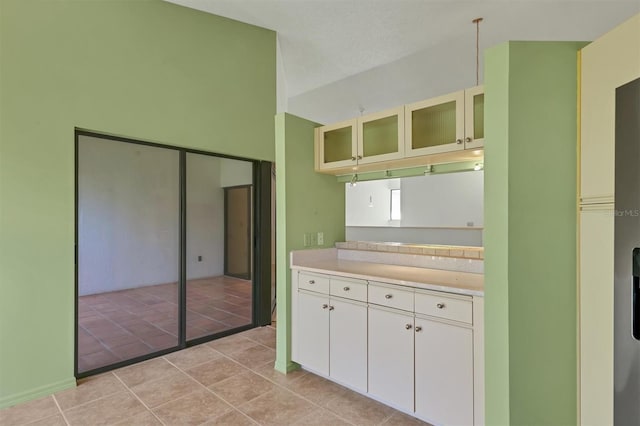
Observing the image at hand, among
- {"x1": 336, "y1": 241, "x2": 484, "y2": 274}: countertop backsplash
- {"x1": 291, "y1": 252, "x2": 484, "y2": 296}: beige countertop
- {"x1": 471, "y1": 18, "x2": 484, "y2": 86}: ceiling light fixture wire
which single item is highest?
{"x1": 471, "y1": 18, "x2": 484, "y2": 86}: ceiling light fixture wire

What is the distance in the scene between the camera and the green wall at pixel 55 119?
7.39 feet

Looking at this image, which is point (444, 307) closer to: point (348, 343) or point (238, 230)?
point (348, 343)

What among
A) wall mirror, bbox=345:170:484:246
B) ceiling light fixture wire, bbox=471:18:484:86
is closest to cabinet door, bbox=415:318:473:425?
wall mirror, bbox=345:170:484:246

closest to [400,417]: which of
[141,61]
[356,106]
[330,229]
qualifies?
[330,229]

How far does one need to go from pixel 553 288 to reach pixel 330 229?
197 cm

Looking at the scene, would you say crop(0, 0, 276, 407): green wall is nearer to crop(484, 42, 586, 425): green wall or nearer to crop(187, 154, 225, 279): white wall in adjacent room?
crop(187, 154, 225, 279): white wall in adjacent room

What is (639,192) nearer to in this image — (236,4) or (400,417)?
(400,417)

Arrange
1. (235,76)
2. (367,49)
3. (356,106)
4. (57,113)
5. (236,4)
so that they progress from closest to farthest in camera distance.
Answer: (57,113) → (236,4) → (235,76) → (367,49) → (356,106)

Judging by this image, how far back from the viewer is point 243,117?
145 inches

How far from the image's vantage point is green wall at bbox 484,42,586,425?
1581mm

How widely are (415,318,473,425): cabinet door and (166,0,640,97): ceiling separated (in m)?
2.88

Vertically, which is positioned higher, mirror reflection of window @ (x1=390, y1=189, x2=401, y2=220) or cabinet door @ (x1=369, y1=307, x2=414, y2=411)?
mirror reflection of window @ (x1=390, y1=189, x2=401, y2=220)

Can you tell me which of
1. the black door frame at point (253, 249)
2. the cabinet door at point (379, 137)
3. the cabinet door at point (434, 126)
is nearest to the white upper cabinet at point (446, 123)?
the cabinet door at point (434, 126)

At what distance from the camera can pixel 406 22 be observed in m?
3.29
